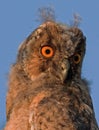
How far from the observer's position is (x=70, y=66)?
24.4m

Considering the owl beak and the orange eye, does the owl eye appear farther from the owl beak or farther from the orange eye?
the orange eye

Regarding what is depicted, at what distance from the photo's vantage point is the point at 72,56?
24.4m

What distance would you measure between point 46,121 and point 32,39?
5.22 feet

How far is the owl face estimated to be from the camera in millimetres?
24375

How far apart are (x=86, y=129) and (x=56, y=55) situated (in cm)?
130

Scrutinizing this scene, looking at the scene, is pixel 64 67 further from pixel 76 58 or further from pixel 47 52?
pixel 47 52

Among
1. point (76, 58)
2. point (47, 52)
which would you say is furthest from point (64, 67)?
point (47, 52)

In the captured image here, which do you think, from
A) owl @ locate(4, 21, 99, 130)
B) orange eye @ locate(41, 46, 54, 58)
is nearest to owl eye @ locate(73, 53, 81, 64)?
owl @ locate(4, 21, 99, 130)

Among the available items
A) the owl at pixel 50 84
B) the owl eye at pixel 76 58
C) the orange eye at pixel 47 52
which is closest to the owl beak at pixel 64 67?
the owl at pixel 50 84

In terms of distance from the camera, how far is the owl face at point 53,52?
2438 centimetres

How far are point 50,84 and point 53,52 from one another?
45cm

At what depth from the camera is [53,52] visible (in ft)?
80.5

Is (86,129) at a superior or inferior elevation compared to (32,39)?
inferior

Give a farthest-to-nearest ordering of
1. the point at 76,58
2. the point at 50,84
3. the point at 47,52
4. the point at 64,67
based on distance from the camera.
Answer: the point at 47,52 → the point at 76,58 → the point at 50,84 → the point at 64,67
